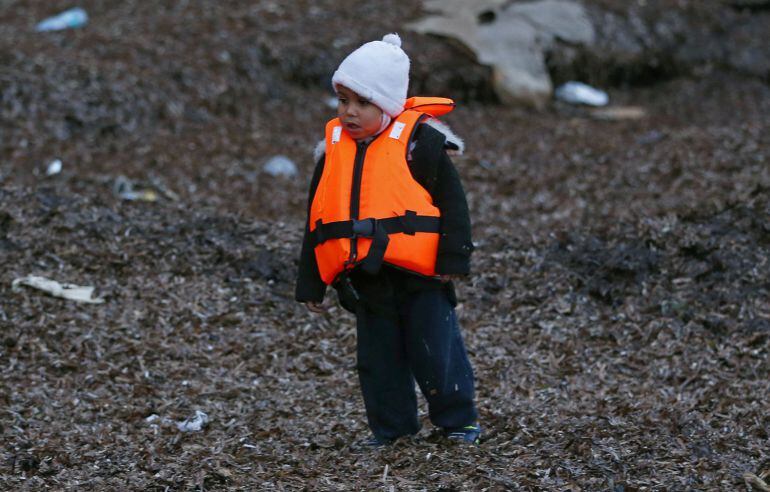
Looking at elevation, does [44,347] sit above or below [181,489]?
below

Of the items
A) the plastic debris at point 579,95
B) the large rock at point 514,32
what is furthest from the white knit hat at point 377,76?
the plastic debris at point 579,95

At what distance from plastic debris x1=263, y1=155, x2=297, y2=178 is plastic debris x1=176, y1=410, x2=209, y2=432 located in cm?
385

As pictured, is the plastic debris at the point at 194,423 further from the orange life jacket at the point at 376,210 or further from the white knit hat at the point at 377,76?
the white knit hat at the point at 377,76

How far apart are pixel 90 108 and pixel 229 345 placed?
13.3 ft

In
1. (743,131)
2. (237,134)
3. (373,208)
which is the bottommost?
(237,134)

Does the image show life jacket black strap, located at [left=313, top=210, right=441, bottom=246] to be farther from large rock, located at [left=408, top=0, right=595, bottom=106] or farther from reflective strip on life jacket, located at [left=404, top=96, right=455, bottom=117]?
large rock, located at [left=408, top=0, right=595, bottom=106]

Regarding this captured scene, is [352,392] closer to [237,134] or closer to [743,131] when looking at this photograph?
[237,134]

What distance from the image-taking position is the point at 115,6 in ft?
36.9

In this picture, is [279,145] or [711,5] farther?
[711,5]

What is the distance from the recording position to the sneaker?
13.9ft

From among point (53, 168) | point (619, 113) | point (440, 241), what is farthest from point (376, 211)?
point (619, 113)

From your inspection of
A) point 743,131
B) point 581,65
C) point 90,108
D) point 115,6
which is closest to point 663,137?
point 743,131

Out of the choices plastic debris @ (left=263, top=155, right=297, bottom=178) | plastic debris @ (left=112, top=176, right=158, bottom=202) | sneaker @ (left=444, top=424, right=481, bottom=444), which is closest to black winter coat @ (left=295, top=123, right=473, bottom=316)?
sneaker @ (left=444, top=424, right=481, bottom=444)

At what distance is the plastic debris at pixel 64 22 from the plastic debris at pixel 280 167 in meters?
3.37
